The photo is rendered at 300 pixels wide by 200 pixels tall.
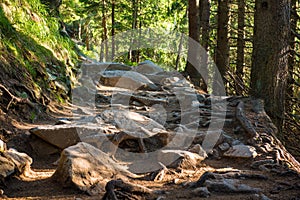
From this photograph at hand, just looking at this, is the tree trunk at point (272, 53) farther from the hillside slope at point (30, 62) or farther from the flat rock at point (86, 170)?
the hillside slope at point (30, 62)

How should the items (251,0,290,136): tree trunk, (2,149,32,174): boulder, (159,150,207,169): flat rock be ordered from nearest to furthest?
(2,149,32,174): boulder
(159,150,207,169): flat rock
(251,0,290,136): tree trunk

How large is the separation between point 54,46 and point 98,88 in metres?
2.17

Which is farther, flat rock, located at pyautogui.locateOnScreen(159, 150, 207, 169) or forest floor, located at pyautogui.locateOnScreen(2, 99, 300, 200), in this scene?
flat rock, located at pyautogui.locateOnScreen(159, 150, 207, 169)

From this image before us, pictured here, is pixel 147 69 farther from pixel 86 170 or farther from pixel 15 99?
pixel 86 170

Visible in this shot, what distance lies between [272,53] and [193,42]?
6870 mm

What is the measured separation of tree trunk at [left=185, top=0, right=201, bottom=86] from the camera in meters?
13.9

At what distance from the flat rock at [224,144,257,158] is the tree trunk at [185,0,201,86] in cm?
783

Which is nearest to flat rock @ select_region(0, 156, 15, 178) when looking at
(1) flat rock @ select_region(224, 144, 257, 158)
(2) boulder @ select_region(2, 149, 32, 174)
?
(2) boulder @ select_region(2, 149, 32, 174)

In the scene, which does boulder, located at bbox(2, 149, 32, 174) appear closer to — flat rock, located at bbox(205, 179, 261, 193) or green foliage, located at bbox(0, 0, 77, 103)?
flat rock, located at bbox(205, 179, 261, 193)

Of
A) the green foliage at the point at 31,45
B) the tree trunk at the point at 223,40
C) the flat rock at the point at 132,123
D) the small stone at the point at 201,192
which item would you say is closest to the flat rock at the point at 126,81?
the green foliage at the point at 31,45

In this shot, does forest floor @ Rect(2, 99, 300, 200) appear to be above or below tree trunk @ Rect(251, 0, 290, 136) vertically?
below

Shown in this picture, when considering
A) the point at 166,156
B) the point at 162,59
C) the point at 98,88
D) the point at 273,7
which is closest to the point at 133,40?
the point at 162,59

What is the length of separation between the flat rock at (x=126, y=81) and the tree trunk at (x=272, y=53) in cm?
530

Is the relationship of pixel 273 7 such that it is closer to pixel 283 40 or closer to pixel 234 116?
pixel 283 40
